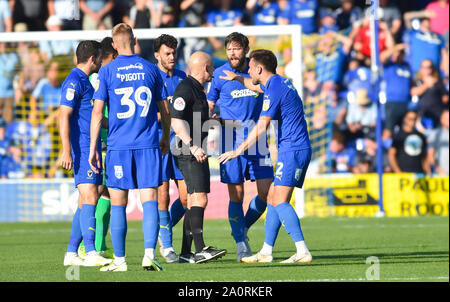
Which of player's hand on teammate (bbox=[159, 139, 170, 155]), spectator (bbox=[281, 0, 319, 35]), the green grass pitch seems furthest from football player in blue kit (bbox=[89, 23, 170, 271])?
spectator (bbox=[281, 0, 319, 35])

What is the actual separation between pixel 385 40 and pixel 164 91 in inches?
448

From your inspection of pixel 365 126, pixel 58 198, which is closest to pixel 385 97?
pixel 365 126

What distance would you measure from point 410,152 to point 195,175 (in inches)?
369

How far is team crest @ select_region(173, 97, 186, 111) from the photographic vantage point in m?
8.84

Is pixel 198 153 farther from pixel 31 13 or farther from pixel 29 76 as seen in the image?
pixel 31 13

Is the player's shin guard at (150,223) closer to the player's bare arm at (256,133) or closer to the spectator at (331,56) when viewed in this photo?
the player's bare arm at (256,133)

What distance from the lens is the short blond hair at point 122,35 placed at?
798cm

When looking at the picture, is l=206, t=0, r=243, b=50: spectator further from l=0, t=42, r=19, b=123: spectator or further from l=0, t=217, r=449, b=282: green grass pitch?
l=0, t=217, r=449, b=282: green grass pitch

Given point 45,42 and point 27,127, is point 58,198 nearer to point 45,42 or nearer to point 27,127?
point 27,127

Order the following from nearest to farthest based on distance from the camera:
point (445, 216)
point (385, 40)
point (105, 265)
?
1. point (105, 265)
2. point (445, 216)
3. point (385, 40)

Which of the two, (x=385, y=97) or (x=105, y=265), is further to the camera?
(x=385, y=97)

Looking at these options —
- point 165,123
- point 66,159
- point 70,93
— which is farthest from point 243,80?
point 66,159

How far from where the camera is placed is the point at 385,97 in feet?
59.0

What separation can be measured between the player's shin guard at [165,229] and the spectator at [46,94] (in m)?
8.58
